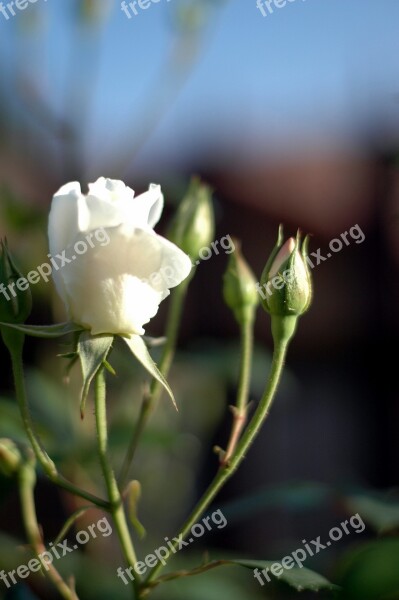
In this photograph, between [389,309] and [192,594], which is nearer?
[192,594]

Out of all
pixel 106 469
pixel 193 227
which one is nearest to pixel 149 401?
pixel 106 469

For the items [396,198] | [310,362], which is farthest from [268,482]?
[396,198]

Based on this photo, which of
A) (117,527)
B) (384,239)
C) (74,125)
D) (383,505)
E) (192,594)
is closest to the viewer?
(117,527)

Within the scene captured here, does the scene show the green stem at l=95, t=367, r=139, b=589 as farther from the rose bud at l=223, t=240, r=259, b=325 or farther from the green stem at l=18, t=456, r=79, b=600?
the rose bud at l=223, t=240, r=259, b=325

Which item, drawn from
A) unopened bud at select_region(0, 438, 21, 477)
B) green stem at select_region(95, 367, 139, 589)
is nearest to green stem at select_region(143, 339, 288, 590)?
green stem at select_region(95, 367, 139, 589)

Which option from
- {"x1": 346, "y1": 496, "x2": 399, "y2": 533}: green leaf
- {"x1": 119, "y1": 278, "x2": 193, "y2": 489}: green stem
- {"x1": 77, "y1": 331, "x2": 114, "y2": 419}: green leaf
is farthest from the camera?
{"x1": 346, "y1": 496, "x2": 399, "y2": 533}: green leaf

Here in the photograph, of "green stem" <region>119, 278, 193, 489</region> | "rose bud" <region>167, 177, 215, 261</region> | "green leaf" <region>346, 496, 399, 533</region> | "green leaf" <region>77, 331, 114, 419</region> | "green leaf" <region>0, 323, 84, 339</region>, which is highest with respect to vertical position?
"rose bud" <region>167, 177, 215, 261</region>

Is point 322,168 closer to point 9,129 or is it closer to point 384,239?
point 384,239
